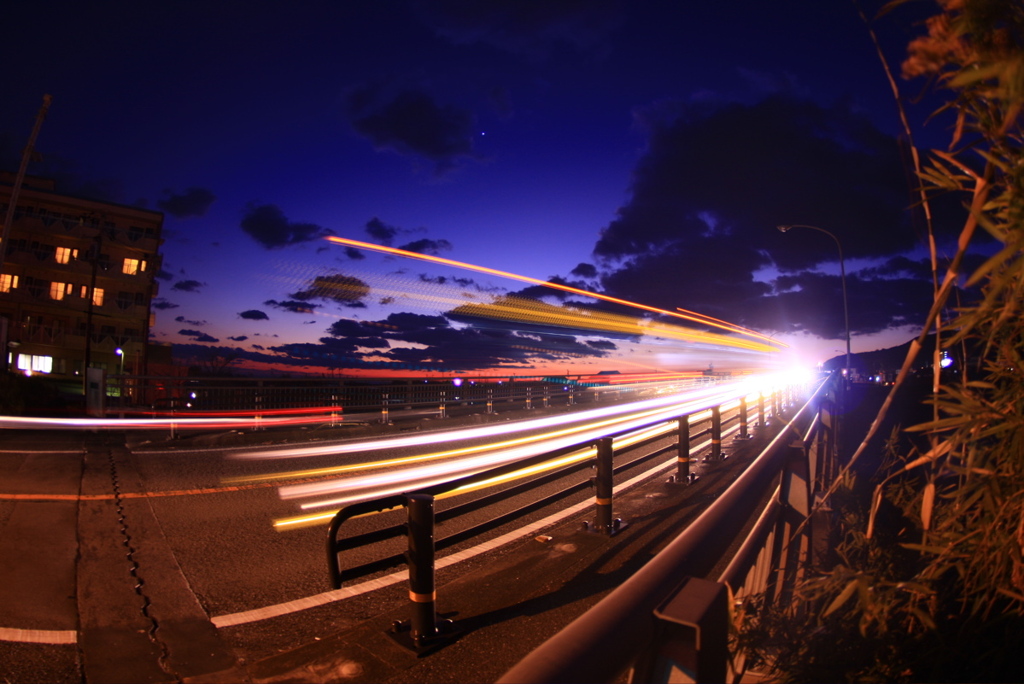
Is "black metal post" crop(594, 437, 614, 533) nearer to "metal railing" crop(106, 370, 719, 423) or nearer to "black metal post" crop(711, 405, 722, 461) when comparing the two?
"black metal post" crop(711, 405, 722, 461)

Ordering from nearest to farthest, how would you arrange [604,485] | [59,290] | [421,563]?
1. [421,563]
2. [604,485]
3. [59,290]

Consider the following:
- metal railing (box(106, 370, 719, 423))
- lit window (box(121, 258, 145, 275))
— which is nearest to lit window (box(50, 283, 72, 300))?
lit window (box(121, 258, 145, 275))

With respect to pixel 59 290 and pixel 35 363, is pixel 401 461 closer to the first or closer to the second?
pixel 35 363

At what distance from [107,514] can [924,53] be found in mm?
9104

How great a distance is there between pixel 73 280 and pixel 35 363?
6101 mm

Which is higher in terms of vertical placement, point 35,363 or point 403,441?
point 35,363

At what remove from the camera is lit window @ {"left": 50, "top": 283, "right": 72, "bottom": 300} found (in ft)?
123

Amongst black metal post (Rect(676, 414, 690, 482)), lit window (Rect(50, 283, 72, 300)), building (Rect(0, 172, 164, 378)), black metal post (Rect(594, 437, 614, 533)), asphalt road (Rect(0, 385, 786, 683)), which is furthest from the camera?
lit window (Rect(50, 283, 72, 300))

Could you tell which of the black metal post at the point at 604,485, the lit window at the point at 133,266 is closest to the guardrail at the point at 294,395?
the black metal post at the point at 604,485

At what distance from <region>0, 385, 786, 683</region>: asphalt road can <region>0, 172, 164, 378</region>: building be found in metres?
36.0

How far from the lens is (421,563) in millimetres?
3703

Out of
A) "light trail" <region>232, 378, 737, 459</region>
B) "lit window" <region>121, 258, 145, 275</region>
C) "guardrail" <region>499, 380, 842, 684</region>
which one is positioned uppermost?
"lit window" <region>121, 258, 145, 275</region>

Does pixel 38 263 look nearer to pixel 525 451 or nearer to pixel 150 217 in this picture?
pixel 150 217

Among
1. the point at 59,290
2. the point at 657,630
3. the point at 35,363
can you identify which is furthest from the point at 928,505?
the point at 59,290
